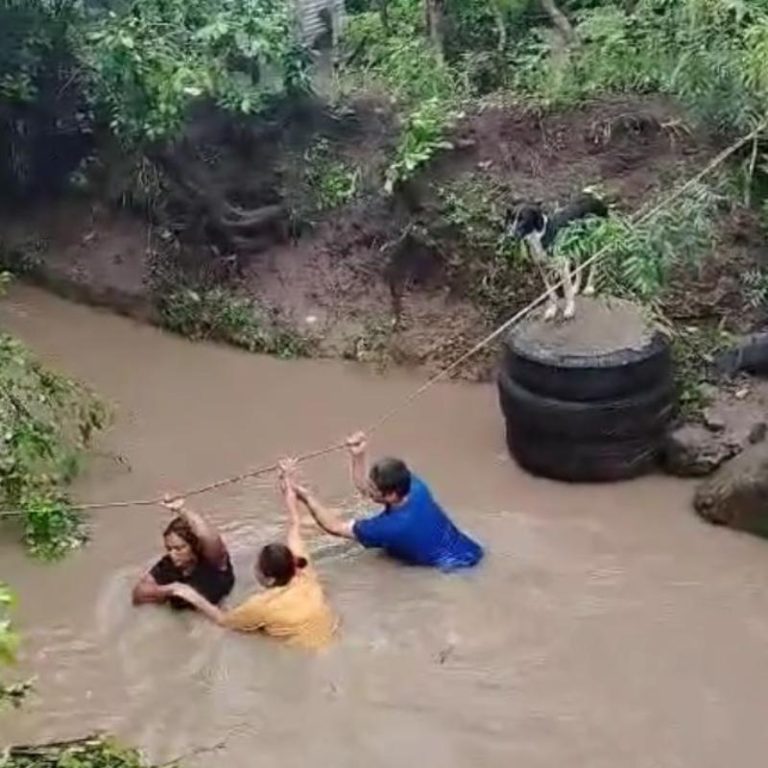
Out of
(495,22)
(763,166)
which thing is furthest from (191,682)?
(495,22)

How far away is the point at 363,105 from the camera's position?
34.7ft

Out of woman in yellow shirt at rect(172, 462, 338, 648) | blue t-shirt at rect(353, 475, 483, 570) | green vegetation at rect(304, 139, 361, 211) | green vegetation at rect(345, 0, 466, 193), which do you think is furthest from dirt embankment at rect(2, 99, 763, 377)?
woman in yellow shirt at rect(172, 462, 338, 648)

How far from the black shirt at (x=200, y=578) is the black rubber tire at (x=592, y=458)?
1.91 meters

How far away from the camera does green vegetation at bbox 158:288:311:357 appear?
32.6 ft

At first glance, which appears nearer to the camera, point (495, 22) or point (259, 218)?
point (259, 218)

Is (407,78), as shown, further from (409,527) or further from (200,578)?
(200,578)

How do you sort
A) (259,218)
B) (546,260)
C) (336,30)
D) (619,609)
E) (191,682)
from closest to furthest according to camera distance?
(191,682) < (619,609) < (546,260) < (259,218) < (336,30)

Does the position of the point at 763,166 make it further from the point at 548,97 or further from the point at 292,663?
the point at 292,663

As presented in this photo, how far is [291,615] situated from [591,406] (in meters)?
2.16

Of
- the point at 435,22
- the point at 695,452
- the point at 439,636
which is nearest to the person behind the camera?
the point at 439,636

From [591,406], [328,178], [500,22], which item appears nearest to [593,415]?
[591,406]

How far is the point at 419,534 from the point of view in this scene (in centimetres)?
706

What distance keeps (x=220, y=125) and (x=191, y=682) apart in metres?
5.17

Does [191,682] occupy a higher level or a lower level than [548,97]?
lower
